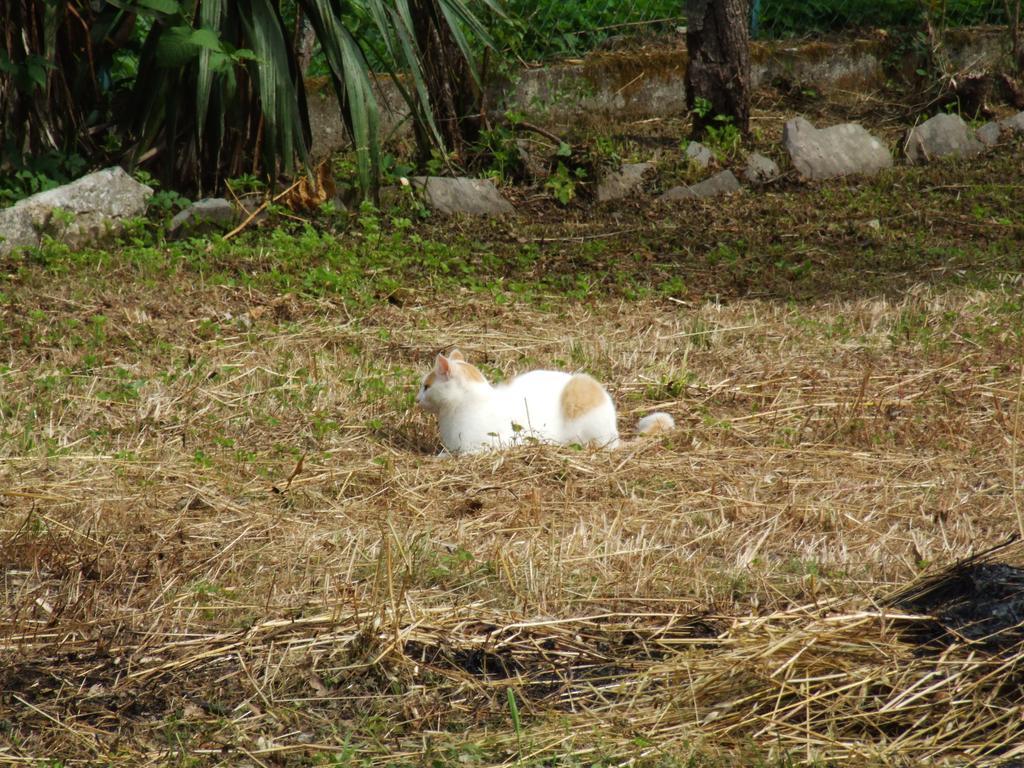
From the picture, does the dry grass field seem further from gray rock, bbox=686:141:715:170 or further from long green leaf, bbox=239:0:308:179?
gray rock, bbox=686:141:715:170

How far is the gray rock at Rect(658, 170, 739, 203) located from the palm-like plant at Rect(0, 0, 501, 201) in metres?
1.89

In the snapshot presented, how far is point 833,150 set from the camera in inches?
374

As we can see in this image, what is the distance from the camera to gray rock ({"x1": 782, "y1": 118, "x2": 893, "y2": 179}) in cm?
938

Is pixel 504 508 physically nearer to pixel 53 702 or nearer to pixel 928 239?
pixel 53 702

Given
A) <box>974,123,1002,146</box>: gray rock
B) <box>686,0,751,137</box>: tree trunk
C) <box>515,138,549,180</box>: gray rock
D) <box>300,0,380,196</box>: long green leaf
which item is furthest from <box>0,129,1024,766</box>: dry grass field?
<box>974,123,1002,146</box>: gray rock

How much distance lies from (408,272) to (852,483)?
360 centimetres

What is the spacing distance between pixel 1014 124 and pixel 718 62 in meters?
2.86

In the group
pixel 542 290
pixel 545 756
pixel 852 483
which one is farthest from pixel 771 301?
pixel 545 756

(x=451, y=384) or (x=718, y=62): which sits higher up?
(x=718, y=62)

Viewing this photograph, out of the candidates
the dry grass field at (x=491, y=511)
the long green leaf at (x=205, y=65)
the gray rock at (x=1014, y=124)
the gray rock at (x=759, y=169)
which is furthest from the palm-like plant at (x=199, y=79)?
A: the gray rock at (x=1014, y=124)

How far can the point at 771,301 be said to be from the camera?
6.73 m

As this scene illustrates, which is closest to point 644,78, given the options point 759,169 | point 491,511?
point 759,169

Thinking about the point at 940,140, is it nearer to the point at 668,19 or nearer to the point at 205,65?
the point at 668,19

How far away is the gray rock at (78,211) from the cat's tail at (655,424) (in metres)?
3.86
